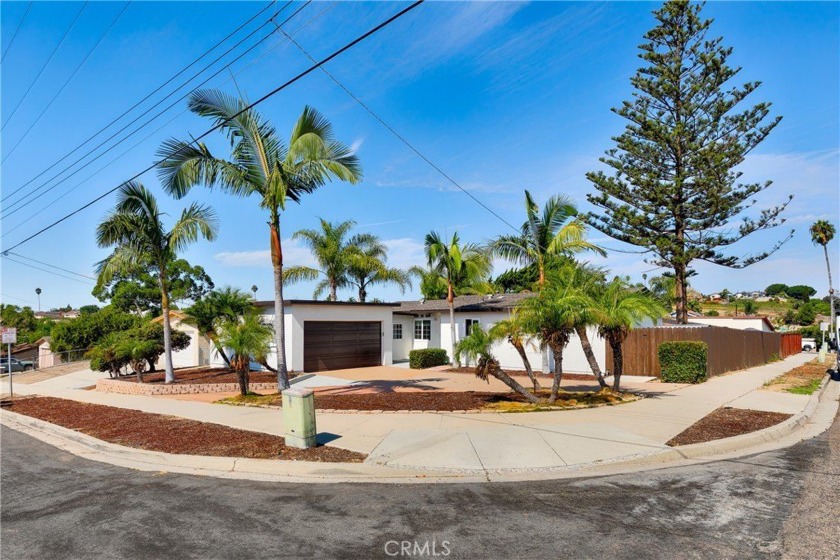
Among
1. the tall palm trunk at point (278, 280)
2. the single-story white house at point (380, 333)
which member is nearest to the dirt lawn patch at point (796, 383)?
the single-story white house at point (380, 333)

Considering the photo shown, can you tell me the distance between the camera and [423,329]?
94.2 ft

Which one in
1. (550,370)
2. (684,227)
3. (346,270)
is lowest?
(550,370)

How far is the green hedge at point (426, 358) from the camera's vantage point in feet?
78.1

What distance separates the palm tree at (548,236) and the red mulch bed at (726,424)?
338 inches

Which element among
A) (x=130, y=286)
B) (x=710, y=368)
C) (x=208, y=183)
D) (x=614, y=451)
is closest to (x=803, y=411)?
(x=614, y=451)

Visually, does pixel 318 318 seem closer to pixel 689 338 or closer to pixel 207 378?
pixel 207 378

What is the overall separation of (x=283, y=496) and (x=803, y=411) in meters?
12.0

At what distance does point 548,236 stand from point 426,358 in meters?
8.08

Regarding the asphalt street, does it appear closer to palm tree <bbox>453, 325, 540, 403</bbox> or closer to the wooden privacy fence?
palm tree <bbox>453, 325, 540, 403</bbox>

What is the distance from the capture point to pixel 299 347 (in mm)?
21719

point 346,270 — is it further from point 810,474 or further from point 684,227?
point 810,474

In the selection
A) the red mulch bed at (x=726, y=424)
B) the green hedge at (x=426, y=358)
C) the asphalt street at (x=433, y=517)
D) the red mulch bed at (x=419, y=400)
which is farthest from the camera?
the green hedge at (x=426, y=358)

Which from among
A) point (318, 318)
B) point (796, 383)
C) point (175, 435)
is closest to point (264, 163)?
point (175, 435)

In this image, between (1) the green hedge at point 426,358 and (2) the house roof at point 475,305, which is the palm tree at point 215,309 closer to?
(1) the green hedge at point 426,358
